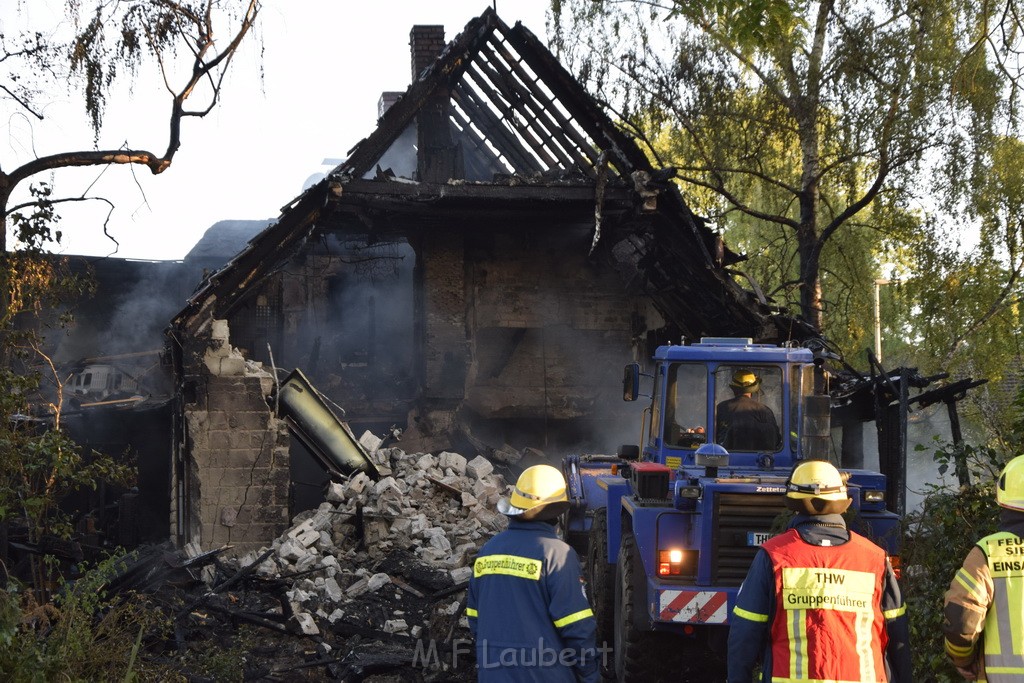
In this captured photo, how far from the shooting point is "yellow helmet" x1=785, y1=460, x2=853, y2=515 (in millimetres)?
4258

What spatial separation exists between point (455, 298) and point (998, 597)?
41.8 ft

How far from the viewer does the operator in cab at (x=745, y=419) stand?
26.9 ft

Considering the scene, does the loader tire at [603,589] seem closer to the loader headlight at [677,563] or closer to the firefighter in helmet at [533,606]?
the loader headlight at [677,563]

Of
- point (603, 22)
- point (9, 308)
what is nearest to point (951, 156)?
point (603, 22)

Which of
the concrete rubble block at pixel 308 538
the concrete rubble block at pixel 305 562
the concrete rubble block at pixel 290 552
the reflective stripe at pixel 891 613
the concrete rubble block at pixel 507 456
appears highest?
the concrete rubble block at pixel 507 456

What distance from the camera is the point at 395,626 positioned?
998cm

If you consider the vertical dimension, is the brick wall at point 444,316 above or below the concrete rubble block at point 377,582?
above

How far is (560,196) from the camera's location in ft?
46.0

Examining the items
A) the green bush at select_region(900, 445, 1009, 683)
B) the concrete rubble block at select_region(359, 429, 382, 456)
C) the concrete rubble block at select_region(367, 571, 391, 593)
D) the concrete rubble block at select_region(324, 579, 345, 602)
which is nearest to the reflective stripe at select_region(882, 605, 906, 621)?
the green bush at select_region(900, 445, 1009, 683)

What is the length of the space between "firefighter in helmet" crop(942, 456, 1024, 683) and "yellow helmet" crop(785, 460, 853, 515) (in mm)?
581

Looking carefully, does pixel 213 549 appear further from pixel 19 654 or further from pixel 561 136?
pixel 561 136

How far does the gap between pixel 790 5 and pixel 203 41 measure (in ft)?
18.7

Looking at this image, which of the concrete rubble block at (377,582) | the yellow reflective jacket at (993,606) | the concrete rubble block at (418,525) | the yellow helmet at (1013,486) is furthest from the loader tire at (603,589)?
the yellow helmet at (1013,486)

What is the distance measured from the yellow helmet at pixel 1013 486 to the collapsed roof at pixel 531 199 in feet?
31.8
